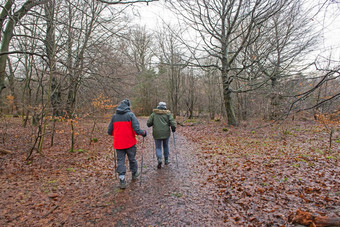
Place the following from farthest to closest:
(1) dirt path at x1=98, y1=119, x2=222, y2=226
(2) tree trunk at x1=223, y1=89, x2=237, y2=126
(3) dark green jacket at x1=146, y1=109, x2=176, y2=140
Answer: (2) tree trunk at x1=223, y1=89, x2=237, y2=126 → (3) dark green jacket at x1=146, y1=109, x2=176, y2=140 → (1) dirt path at x1=98, y1=119, x2=222, y2=226

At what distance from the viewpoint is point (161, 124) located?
18.7ft

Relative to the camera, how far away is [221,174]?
16.9 feet

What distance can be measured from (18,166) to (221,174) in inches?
254

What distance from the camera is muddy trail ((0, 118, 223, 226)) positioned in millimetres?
3325

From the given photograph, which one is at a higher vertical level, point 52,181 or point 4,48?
point 4,48

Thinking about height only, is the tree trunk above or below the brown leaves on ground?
above

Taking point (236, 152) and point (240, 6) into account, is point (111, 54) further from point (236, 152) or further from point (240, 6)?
point (236, 152)

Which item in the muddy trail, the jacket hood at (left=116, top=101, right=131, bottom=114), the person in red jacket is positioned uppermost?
the jacket hood at (left=116, top=101, right=131, bottom=114)

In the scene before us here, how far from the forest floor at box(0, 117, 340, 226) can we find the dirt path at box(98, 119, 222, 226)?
0.06ft

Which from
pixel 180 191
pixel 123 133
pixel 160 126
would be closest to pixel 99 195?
pixel 123 133

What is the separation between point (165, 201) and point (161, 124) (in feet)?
7.90

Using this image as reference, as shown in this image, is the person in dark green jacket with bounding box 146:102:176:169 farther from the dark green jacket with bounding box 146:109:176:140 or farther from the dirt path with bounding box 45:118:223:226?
the dirt path with bounding box 45:118:223:226

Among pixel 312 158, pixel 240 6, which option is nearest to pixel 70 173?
pixel 312 158

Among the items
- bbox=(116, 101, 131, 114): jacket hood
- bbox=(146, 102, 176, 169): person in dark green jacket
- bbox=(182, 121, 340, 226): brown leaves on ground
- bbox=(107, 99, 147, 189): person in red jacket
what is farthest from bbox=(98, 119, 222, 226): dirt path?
bbox=(116, 101, 131, 114): jacket hood
